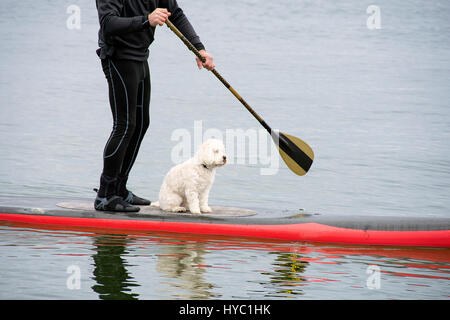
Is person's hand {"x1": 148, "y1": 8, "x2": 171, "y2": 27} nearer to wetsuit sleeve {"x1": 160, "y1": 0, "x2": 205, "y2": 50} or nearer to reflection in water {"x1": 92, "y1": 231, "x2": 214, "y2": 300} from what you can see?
wetsuit sleeve {"x1": 160, "y1": 0, "x2": 205, "y2": 50}

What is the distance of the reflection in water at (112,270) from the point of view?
508cm

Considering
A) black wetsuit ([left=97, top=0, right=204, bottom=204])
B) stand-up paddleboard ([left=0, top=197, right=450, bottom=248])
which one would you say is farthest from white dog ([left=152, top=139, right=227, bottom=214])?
black wetsuit ([left=97, top=0, right=204, bottom=204])

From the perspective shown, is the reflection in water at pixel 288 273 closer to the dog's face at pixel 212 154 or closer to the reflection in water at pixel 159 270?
the reflection in water at pixel 159 270

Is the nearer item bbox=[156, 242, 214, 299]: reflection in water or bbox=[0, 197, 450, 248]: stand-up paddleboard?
bbox=[156, 242, 214, 299]: reflection in water

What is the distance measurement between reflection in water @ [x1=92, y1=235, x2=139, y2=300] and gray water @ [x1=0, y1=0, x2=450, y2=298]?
159 millimetres

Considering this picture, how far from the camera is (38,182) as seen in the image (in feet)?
32.9

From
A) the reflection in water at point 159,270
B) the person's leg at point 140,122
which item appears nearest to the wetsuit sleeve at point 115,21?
the person's leg at point 140,122

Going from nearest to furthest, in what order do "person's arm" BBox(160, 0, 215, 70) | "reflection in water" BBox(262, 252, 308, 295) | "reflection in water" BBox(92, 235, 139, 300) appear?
"reflection in water" BBox(92, 235, 139, 300) → "reflection in water" BBox(262, 252, 308, 295) → "person's arm" BBox(160, 0, 215, 70)

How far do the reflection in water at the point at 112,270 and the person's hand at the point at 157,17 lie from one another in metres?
1.73

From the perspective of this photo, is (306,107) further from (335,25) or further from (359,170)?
(335,25)

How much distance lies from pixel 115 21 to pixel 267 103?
45.7ft

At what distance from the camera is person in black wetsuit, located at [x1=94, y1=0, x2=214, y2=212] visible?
20.0 feet

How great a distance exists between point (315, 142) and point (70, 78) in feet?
35.5
